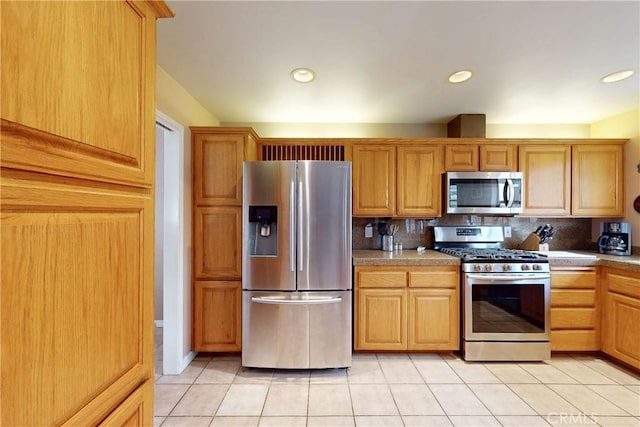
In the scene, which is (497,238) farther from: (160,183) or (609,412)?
(160,183)

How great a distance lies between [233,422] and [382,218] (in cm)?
234

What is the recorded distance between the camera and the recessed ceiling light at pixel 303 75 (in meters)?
2.23

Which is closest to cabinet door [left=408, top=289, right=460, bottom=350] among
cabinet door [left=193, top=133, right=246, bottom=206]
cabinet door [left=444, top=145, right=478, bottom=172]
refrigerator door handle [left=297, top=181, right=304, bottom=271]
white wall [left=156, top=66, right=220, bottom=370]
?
refrigerator door handle [left=297, top=181, right=304, bottom=271]

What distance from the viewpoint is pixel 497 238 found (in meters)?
3.34

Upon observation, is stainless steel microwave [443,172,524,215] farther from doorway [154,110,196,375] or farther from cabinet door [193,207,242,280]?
doorway [154,110,196,375]

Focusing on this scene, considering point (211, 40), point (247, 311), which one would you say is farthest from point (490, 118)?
point (247, 311)

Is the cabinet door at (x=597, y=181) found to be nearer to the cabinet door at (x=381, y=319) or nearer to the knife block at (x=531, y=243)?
the knife block at (x=531, y=243)

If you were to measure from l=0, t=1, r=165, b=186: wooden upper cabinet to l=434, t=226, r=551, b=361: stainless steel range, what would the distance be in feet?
9.00

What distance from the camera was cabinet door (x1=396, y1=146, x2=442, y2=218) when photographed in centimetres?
314

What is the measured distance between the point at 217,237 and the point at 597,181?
3925 millimetres

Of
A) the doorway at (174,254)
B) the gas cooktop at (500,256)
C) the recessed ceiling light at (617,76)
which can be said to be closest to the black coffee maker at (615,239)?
the gas cooktop at (500,256)

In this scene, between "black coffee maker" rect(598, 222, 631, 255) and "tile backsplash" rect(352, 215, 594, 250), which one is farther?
"tile backsplash" rect(352, 215, 594, 250)

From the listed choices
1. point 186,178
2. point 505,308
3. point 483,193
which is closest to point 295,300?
point 186,178

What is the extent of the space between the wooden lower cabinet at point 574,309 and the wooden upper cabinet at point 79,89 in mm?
3424
